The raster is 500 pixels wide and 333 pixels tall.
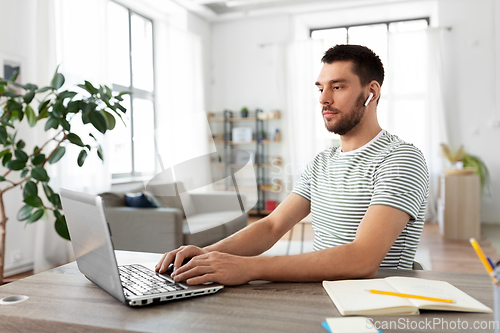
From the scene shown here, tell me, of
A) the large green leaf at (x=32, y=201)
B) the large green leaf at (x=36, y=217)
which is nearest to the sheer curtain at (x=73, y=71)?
the large green leaf at (x=36, y=217)

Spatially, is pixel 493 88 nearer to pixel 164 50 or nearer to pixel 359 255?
pixel 164 50

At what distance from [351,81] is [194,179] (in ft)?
4.32

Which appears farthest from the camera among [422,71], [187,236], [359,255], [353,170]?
[422,71]

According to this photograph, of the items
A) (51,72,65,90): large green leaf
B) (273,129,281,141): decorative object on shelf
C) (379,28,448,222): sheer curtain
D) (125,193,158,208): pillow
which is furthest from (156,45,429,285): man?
(273,129,281,141): decorative object on shelf

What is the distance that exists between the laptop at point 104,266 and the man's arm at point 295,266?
3 cm

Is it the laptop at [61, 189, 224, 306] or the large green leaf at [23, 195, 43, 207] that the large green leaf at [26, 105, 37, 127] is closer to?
the large green leaf at [23, 195, 43, 207]

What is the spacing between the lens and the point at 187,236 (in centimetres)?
331

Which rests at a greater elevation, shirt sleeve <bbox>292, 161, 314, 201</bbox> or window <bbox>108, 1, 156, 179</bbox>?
window <bbox>108, 1, 156, 179</bbox>

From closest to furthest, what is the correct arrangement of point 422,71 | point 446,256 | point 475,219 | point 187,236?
point 187,236, point 446,256, point 475,219, point 422,71

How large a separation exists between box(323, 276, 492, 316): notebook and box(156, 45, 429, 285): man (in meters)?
0.07

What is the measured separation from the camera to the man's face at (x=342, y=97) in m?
1.36

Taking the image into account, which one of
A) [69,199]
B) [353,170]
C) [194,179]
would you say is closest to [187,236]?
[194,179]

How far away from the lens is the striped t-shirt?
1.13 m

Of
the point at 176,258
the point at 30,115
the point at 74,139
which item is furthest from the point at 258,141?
the point at 176,258
